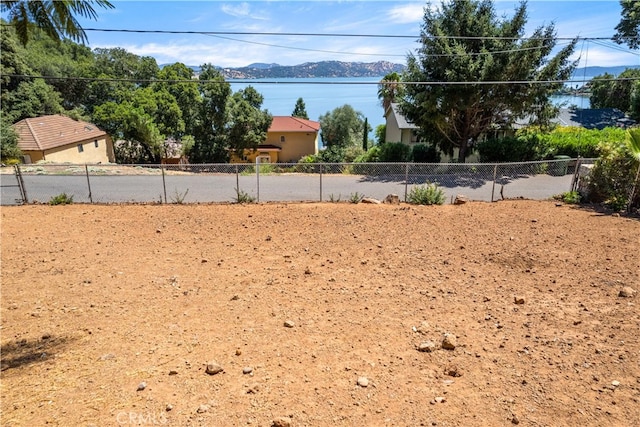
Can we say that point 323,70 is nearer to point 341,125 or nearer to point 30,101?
point 341,125

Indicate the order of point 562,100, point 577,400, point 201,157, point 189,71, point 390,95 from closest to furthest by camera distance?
point 577,400
point 562,100
point 201,157
point 390,95
point 189,71

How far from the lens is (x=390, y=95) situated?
39188 mm

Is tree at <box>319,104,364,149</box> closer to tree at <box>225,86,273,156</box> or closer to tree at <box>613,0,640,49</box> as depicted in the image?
tree at <box>225,86,273,156</box>

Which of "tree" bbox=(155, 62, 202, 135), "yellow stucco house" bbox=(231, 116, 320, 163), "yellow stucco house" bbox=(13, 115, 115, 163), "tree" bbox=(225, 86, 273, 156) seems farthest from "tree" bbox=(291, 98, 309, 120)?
"yellow stucco house" bbox=(13, 115, 115, 163)

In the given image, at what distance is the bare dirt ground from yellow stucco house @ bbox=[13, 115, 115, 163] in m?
23.3

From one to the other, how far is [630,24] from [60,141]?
47.5 metres

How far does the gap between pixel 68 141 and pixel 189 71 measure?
587 inches

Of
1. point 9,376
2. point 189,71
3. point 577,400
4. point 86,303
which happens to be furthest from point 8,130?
point 577,400

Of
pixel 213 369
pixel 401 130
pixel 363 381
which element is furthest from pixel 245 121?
pixel 363 381

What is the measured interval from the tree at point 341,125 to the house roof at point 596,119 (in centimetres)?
2482

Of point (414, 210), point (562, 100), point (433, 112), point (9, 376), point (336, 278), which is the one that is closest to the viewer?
point (9, 376)

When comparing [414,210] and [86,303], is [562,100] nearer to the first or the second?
[414,210]

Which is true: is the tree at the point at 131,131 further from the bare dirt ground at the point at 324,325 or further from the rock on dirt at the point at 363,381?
the rock on dirt at the point at 363,381

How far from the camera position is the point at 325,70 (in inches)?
1822
